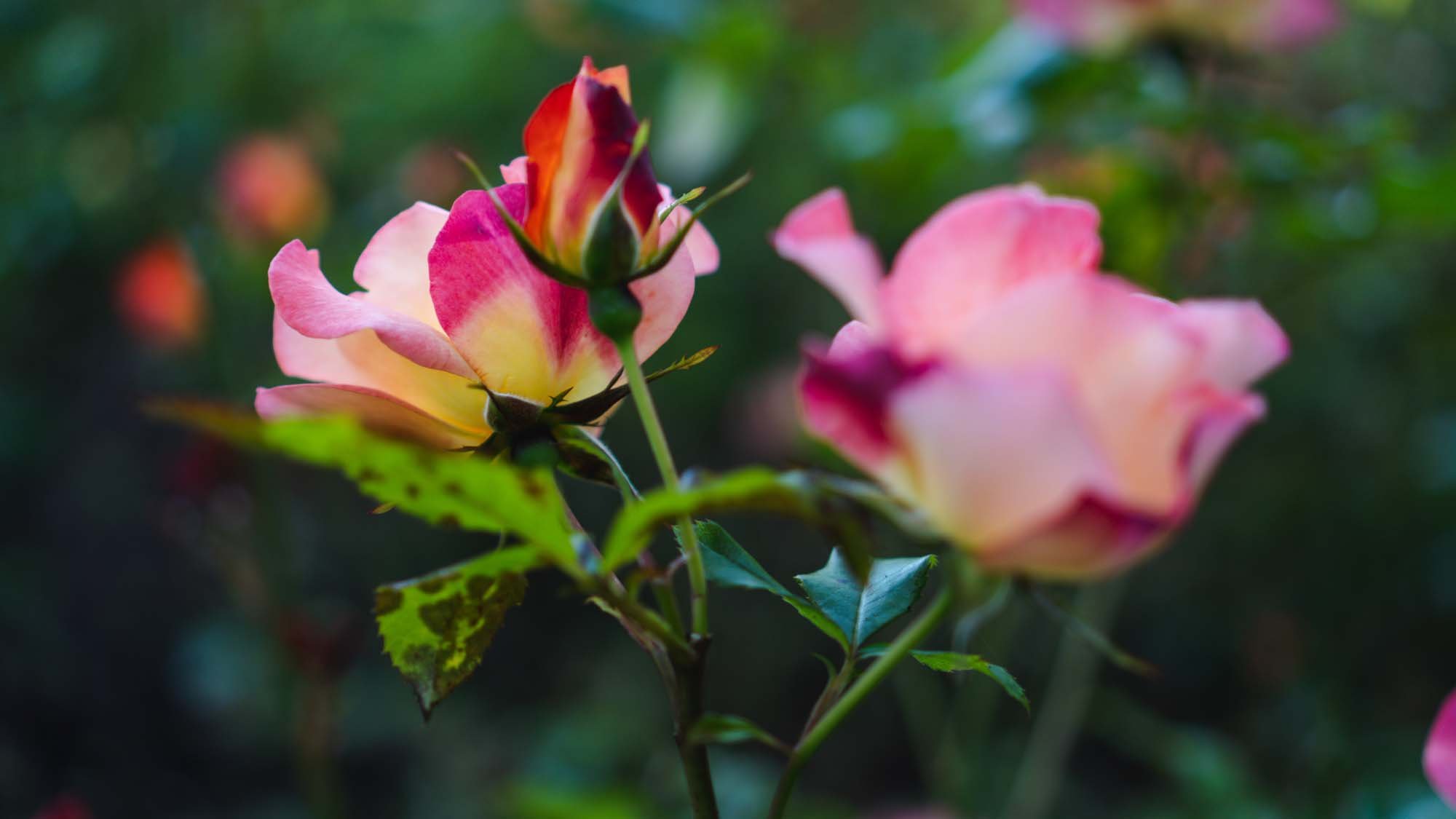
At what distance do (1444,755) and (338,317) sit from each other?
1.04ft

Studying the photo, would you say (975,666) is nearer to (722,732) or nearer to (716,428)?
(722,732)

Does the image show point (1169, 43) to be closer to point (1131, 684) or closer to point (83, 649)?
point (1131, 684)

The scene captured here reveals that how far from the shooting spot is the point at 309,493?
7.04ft

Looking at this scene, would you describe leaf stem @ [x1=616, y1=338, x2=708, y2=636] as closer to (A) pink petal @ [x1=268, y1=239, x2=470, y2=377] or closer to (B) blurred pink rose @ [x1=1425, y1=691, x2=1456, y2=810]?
(A) pink petal @ [x1=268, y1=239, x2=470, y2=377]

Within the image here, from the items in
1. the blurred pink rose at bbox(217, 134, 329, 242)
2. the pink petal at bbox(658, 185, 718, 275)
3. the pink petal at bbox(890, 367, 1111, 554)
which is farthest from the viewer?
the blurred pink rose at bbox(217, 134, 329, 242)

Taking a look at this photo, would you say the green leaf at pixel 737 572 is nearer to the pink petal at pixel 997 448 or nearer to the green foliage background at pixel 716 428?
the pink petal at pixel 997 448

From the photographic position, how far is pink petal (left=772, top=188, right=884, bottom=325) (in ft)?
0.68

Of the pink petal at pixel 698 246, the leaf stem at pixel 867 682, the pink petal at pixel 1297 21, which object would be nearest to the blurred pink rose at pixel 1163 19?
the pink petal at pixel 1297 21

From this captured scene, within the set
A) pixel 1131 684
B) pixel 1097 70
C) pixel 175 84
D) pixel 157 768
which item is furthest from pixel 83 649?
pixel 1097 70

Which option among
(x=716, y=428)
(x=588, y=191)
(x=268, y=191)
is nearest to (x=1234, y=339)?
Answer: (x=588, y=191)

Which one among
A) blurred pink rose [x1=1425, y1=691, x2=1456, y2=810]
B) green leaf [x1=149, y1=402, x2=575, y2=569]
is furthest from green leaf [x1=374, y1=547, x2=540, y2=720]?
blurred pink rose [x1=1425, y1=691, x2=1456, y2=810]

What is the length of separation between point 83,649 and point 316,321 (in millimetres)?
2040

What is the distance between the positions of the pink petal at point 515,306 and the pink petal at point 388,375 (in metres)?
0.02

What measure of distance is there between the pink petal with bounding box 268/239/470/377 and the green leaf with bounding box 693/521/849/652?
0.07m
